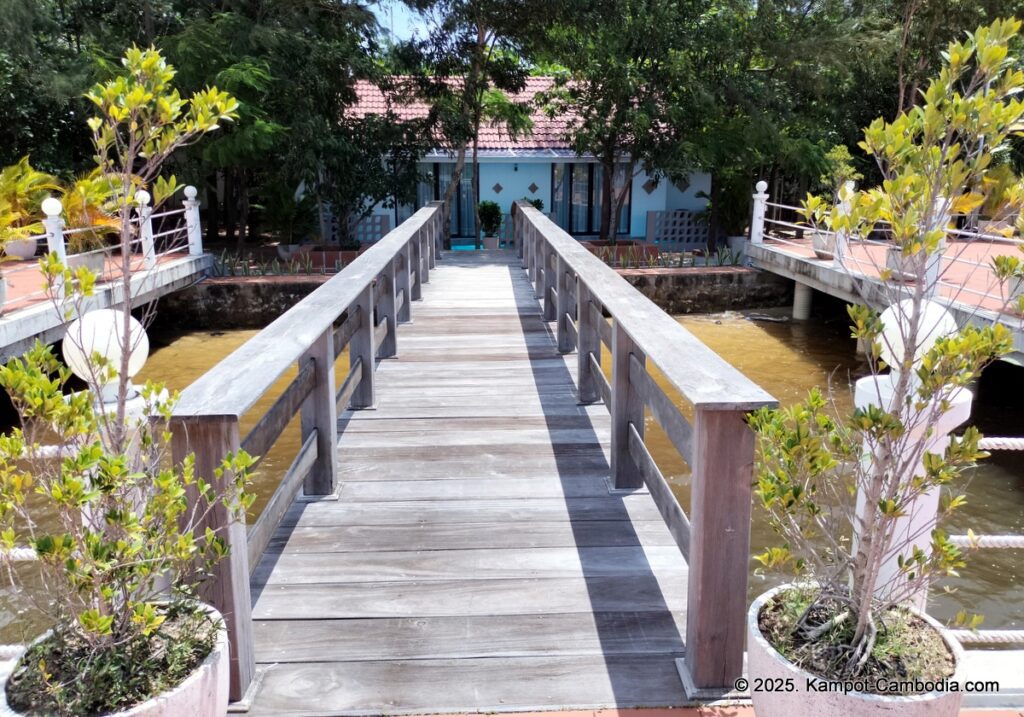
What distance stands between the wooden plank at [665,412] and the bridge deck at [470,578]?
0.57 m

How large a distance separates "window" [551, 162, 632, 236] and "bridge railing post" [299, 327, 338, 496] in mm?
17329

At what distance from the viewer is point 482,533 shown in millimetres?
3340

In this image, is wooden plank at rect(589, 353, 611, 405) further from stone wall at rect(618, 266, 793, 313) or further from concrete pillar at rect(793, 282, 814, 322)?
concrete pillar at rect(793, 282, 814, 322)

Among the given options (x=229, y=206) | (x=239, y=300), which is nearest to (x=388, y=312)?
(x=239, y=300)

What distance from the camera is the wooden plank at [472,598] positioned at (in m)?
2.76

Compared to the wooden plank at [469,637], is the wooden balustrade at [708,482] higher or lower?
higher

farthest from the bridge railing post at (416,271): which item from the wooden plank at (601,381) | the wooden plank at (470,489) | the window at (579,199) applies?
the window at (579,199)

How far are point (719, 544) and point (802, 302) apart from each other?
12561 mm

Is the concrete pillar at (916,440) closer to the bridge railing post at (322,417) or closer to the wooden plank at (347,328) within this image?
the bridge railing post at (322,417)

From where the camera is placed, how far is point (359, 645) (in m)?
2.57

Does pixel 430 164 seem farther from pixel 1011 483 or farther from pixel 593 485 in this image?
pixel 593 485

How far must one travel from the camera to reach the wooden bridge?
89.5 inches

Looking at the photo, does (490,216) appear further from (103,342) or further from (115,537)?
(115,537)

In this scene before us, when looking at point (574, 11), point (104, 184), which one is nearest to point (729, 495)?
point (104, 184)
